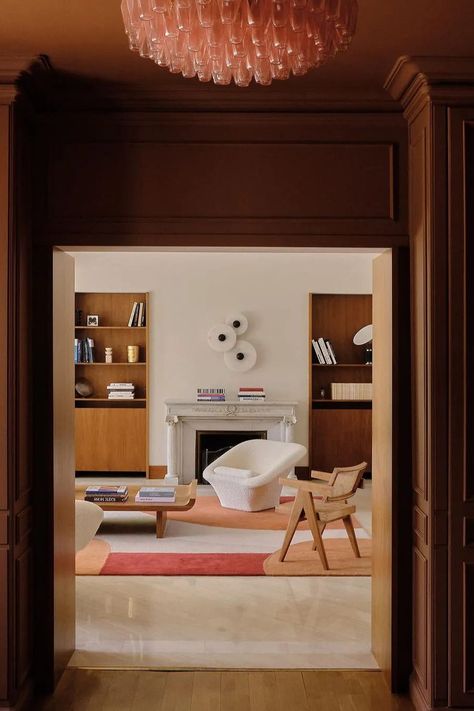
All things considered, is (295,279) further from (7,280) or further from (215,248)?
(7,280)

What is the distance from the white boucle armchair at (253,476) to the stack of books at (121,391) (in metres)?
1.71

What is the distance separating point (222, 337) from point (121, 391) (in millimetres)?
1383

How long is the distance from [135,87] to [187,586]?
3221 mm

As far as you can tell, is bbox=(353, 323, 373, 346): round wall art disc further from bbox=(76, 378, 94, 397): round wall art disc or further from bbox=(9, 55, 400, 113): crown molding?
bbox=(9, 55, 400, 113): crown molding

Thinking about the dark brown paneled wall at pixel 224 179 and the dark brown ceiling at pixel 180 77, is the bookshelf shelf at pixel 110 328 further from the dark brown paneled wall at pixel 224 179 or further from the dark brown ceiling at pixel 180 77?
the dark brown ceiling at pixel 180 77

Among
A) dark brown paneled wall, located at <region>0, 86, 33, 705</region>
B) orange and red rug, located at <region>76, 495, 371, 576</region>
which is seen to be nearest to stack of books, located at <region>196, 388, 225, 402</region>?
orange and red rug, located at <region>76, 495, 371, 576</region>

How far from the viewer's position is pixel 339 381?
876cm

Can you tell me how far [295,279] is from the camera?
8.52 meters

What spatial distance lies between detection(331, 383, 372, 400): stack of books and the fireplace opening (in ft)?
3.31

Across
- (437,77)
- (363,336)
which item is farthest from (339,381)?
(437,77)

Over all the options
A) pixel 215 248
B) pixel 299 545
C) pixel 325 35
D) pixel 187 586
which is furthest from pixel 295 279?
pixel 325 35

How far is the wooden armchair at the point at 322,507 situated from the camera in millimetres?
5188

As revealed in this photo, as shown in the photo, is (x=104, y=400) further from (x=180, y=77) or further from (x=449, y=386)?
(x=449, y=386)

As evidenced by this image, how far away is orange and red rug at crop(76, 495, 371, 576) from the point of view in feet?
16.8
